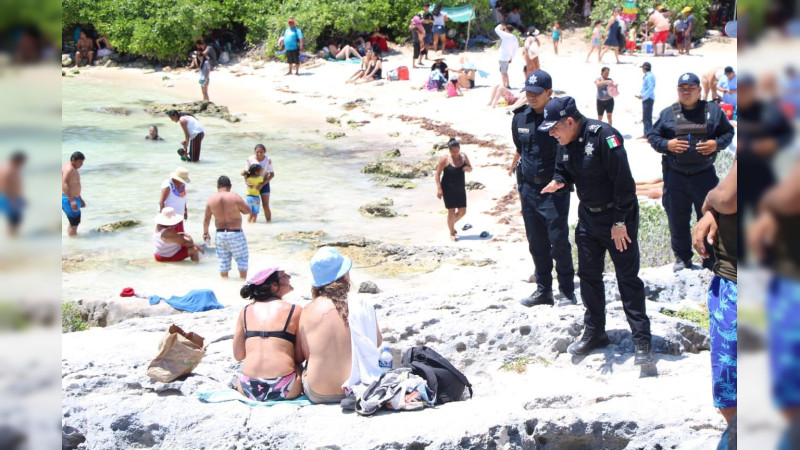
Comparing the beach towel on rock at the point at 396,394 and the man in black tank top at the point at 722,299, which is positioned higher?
the man in black tank top at the point at 722,299

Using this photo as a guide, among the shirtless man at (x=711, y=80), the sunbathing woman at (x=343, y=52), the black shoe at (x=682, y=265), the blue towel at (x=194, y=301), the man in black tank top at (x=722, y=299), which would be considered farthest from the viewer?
the sunbathing woman at (x=343, y=52)

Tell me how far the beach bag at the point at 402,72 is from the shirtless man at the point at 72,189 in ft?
45.4

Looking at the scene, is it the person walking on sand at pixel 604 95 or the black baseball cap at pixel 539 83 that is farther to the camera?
the person walking on sand at pixel 604 95

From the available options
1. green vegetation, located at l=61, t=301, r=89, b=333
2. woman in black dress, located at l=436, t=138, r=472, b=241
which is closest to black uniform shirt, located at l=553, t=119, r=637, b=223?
green vegetation, located at l=61, t=301, r=89, b=333

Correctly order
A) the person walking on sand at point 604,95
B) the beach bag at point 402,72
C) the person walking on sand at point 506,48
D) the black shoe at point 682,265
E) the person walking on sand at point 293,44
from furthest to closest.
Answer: the person walking on sand at point 293,44 → the beach bag at point 402,72 → the person walking on sand at point 506,48 → the person walking on sand at point 604,95 → the black shoe at point 682,265

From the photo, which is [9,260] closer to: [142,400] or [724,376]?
[724,376]

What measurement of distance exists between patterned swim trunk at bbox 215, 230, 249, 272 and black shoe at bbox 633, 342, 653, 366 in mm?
6128

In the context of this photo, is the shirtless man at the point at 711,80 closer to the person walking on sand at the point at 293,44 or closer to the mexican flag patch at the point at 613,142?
the mexican flag patch at the point at 613,142

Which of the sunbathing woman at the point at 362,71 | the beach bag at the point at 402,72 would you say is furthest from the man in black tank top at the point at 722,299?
the sunbathing woman at the point at 362,71

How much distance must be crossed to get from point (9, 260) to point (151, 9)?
34.9 m

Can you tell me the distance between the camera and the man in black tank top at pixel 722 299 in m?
3.61

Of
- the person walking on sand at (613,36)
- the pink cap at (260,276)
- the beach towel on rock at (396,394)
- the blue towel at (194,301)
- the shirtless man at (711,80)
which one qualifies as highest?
the person walking on sand at (613,36)

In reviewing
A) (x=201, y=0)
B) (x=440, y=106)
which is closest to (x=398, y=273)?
(x=440, y=106)

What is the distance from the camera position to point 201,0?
33281mm
